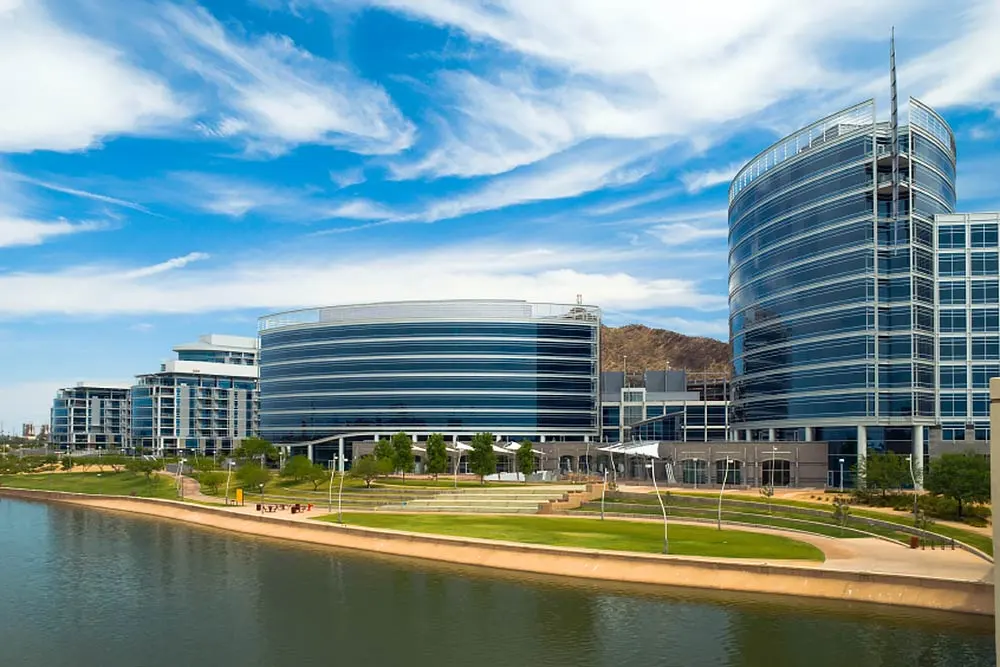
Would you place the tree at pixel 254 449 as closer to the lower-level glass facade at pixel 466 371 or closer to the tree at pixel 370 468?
the lower-level glass facade at pixel 466 371

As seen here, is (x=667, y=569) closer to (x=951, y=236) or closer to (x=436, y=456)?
(x=436, y=456)

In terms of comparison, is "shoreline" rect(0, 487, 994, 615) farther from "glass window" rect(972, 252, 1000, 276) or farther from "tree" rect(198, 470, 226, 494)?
"glass window" rect(972, 252, 1000, 276)

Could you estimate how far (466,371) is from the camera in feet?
586

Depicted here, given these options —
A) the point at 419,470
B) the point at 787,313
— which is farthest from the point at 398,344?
the point at 787,313

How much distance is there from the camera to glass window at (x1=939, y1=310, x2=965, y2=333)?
12169 cm

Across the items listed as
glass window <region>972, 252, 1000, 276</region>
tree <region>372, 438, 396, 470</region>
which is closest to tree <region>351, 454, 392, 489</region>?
tree <region>372, 438, 396, 470</region>

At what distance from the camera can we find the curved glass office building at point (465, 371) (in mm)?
178000

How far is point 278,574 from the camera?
69125 mm

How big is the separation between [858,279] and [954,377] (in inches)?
771

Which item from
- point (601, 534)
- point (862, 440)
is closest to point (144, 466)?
point (601, 534)

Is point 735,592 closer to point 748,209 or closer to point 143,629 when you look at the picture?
point 143,629

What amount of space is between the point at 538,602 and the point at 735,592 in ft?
43.5

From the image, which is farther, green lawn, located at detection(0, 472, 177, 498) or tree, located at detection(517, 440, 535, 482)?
green lawn, located at detection(0, 472, 177, 498)

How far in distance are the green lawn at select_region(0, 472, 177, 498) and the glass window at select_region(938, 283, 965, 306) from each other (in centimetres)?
11477
